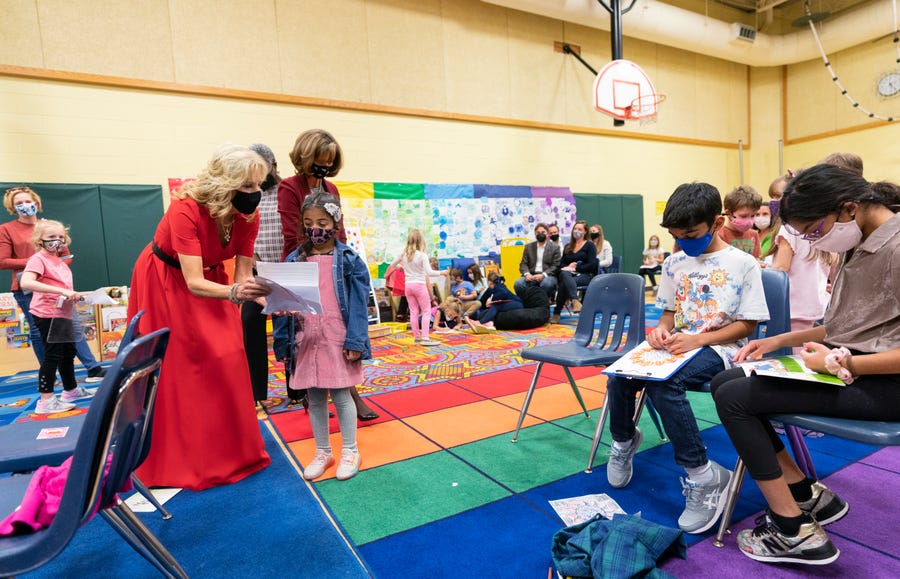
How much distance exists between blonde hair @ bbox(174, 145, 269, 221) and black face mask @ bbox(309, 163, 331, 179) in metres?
0.52

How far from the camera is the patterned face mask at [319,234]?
7.92ft

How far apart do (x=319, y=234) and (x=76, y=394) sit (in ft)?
10.5

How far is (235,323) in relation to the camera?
8.33 feet

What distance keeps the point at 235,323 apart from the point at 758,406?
2275mm

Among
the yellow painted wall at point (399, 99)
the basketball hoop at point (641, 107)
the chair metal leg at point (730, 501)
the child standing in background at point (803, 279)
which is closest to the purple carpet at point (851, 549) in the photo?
the chair metal leg at point (730, 501)

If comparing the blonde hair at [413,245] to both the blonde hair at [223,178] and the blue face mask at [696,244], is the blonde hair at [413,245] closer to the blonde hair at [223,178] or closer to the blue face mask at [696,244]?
the blonde hair at [223,178]

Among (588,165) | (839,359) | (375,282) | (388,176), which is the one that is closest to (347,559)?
(839,359)

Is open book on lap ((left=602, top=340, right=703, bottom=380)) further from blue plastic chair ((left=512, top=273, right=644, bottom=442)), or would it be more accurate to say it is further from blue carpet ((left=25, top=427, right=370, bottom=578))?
blue carpet ((left=25, top=427, right=370, bottom=578))

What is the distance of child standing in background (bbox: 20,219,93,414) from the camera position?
12.3 feet

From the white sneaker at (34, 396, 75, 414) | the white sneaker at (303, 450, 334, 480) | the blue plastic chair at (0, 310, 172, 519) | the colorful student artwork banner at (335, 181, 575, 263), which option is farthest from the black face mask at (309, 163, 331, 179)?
the colorful student artwork banner at (335, 181, 575, 263)

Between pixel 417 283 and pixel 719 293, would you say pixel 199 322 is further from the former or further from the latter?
pixel 417 283

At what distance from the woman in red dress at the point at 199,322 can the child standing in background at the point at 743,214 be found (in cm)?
310

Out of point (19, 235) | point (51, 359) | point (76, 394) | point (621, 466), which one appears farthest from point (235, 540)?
point (19, 235)

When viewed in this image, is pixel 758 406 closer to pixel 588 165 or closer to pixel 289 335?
pixel 289 335
